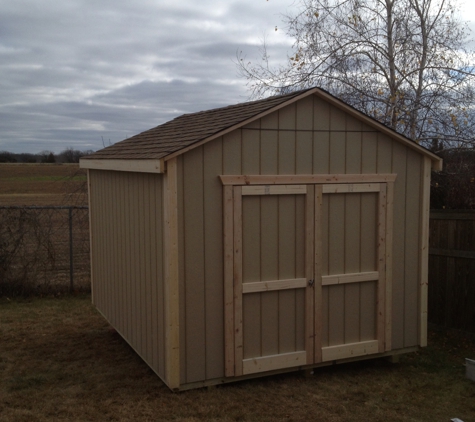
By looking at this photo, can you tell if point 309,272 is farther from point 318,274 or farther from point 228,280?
point 228,280

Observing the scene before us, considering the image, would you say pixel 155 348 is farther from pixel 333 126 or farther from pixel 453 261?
pixel 453 261

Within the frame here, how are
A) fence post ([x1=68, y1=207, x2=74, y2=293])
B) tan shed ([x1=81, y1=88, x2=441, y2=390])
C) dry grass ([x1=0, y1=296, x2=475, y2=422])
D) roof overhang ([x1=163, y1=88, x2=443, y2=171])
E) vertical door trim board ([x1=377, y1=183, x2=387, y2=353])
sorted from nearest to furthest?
dry grass ([x1=0, y1=296, x2=475, y2=422])
roof overhang ([x1=163, y1=88, x2=443, y2=171])
tan shed ([x1=81, y1=88, x2=441, y2=390])
vertical door trim board ([x1=377, y1=183, x2=387, y2=353])
fence post ([x1=68, y1=207, x2=74, y2=293])

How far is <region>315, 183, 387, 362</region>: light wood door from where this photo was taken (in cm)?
548

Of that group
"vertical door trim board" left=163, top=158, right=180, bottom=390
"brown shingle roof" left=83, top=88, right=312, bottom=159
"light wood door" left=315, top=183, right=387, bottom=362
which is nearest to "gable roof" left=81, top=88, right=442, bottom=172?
"brown shingle roof" left=83, top=88, right=312, bottom=159

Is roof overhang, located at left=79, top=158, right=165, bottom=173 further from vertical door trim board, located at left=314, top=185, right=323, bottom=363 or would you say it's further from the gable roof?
vertical door trim board, located at left=314, top=185, right=323, bottom=363

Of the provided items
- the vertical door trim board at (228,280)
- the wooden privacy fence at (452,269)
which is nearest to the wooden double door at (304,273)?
the vertical door trim board at (228,280)

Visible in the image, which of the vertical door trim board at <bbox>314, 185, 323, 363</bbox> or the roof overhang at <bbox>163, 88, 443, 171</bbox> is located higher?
the roof overhang at <bbox>163, 88, 443, 171</bbox>

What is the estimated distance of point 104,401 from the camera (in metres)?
4.93

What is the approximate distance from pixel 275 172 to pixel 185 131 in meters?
1.14

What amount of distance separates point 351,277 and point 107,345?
321cm

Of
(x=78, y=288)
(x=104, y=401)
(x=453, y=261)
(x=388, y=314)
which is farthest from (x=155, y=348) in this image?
(x=78, y=288)

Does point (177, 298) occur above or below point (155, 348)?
above

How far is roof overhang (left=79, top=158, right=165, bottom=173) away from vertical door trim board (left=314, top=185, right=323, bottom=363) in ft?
5.26

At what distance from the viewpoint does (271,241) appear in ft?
17.2
